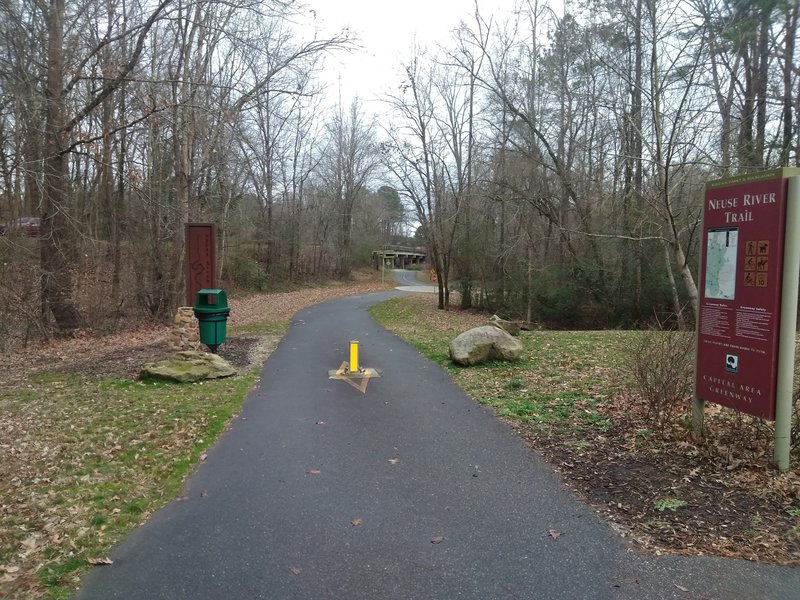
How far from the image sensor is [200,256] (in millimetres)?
12547

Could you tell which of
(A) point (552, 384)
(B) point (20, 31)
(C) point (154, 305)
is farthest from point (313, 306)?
(A) point (552, 384)

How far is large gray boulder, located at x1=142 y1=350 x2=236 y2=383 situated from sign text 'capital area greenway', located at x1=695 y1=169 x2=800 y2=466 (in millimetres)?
7600

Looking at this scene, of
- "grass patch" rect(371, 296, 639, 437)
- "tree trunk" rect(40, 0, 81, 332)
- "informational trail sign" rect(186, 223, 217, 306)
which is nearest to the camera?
"grass patch" rect(371, 296, 639, 437)

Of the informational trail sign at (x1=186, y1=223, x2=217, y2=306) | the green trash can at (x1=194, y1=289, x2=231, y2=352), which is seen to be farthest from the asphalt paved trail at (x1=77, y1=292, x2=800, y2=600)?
the informational trail sign at (x1=186, y1=223, x2=217, y2=306)

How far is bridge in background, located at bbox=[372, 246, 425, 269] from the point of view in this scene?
67731mm

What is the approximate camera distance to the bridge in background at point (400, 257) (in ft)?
222

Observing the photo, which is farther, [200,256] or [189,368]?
[200,256]

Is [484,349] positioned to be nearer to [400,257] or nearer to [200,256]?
[200,256]

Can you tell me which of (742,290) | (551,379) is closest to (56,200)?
(551,379)

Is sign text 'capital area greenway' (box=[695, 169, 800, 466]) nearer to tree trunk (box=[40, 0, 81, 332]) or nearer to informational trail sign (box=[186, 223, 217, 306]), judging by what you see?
informational trail sign (box=[186, 223, 217, 306])

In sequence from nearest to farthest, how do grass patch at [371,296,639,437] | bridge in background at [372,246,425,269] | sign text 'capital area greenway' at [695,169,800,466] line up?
1. sign text 'capital area greenway' at [695,169,800,466]
2. grass patch at [371,296,639,437]
3. bridge in background at [372,246,425,269]

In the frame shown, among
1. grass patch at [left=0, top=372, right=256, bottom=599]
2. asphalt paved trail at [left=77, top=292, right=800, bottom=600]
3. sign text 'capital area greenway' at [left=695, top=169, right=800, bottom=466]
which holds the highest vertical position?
sign text 'capital area greenway' at [left=695, top=169, right=800, bottom=466]

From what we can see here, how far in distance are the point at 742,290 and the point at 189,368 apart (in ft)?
27.4

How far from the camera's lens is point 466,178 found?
83.6 ft
